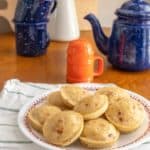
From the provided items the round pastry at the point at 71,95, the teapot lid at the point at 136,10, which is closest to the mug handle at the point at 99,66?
the teapot lid at the point at 136,10

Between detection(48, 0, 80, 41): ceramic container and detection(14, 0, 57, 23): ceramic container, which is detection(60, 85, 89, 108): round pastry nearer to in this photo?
detection(14, 0, 57, 23): ceramic container

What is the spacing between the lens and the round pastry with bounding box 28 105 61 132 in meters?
0.61

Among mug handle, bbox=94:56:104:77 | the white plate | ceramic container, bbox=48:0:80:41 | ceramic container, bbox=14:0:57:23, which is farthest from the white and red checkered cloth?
ceramic container, bbox=48:0:80:41

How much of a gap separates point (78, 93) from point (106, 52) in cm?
33

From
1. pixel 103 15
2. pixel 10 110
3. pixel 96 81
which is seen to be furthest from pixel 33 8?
A: pixel 103 15

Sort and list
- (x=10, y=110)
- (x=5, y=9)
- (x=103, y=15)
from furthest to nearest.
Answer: (x=103, y=15) < (x=5, y=9) < (x=10, y=110)

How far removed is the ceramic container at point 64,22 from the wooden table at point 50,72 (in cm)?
9

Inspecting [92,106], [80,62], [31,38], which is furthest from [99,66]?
[92,106]

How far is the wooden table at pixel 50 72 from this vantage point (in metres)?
0.89

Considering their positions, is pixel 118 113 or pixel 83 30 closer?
pixel 118 113

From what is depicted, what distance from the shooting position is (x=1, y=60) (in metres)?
1.02

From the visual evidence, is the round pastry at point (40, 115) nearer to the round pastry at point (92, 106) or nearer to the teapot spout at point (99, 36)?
the round pastry at point (92, 106)

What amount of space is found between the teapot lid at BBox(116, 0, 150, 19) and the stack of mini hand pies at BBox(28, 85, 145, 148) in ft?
1.00

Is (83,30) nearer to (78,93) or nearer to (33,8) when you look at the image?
(33,8)
